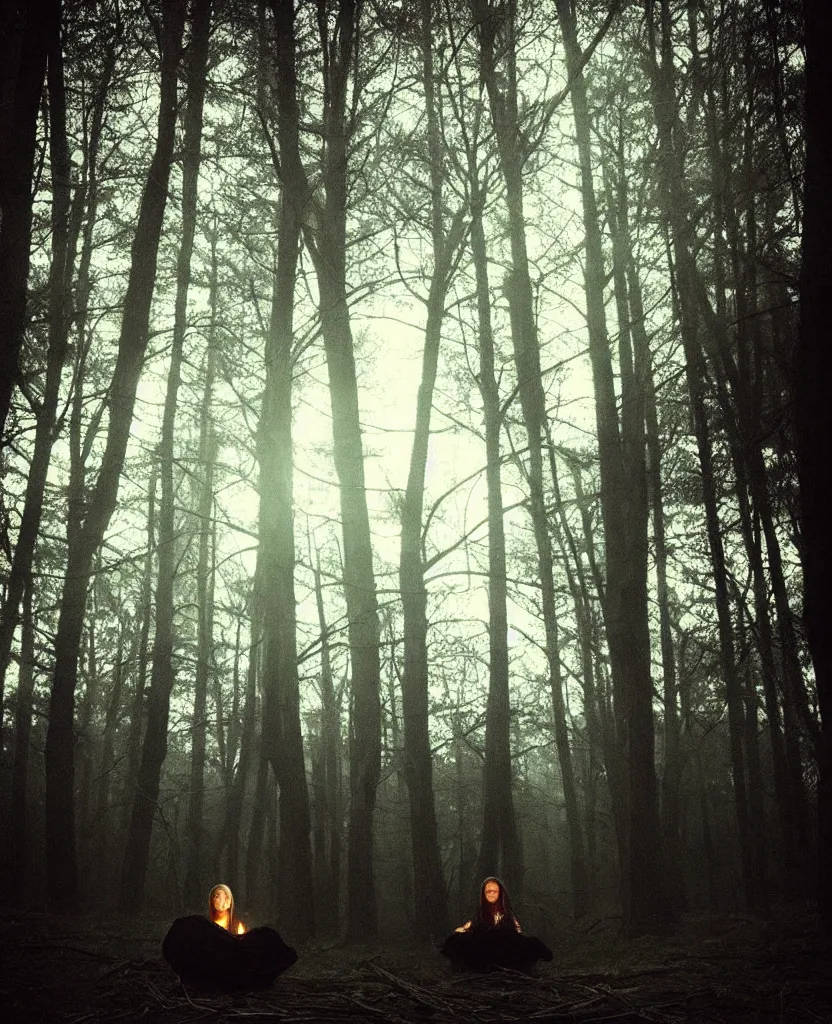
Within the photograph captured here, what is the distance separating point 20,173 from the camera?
5.16 m

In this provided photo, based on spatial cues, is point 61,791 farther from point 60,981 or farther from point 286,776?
point 60,981

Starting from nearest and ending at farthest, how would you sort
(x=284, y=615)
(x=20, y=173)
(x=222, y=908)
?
(x=222, y=908), (x=20, y=173), (x=284, y=615)

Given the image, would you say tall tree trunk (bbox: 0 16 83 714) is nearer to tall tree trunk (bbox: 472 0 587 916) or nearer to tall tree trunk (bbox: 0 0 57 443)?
tall tree trunk (bbox: 0 0 57 443)

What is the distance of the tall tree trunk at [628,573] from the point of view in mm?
7957

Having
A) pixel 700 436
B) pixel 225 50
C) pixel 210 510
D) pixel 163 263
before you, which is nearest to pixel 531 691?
pixel 210 510

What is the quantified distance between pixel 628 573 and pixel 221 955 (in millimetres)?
5703

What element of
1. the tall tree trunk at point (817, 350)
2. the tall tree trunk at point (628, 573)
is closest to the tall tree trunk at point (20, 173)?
the tall tree trunk at point (628, 573)

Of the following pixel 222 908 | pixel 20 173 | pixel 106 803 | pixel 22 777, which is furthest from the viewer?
pixel 106 803

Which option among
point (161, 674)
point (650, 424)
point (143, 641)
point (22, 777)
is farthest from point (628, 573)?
point (143, 641)

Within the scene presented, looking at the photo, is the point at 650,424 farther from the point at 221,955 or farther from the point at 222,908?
the point at 221,955

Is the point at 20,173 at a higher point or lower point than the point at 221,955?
higher

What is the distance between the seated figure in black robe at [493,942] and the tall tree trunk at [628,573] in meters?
3.18

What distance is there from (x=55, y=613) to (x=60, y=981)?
43.5 feet

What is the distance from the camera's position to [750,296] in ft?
29.8
